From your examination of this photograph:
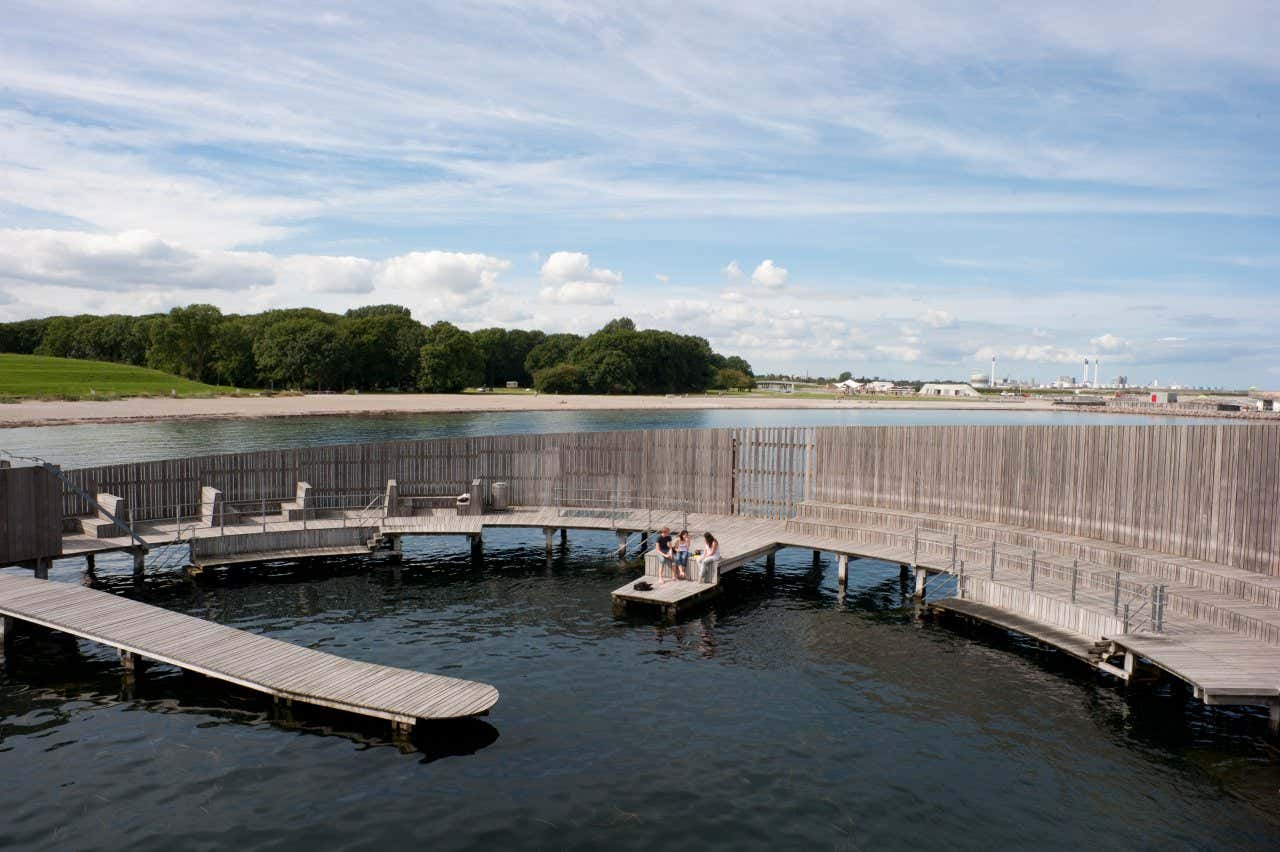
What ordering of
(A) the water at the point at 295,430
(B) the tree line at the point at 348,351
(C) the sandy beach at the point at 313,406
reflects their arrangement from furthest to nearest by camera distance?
1. (B) the tree line at the point at 348,351
2. (C) the sandy beach at the point at 313,406
3. (A) the water at the point at 295,430

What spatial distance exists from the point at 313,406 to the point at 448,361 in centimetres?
3140

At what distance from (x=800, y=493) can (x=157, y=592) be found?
20.4 meters

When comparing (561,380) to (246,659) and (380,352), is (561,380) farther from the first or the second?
(246,659)

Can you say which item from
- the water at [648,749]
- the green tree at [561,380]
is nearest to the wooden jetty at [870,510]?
the water at [648,749]

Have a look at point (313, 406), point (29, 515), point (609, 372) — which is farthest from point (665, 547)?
point (609, 372)

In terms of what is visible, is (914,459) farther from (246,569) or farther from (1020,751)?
(246,569)

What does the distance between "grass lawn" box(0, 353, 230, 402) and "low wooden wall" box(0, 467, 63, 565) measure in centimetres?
8260

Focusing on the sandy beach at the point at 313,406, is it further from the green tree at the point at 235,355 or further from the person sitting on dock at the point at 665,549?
the person sitting on dock at the point at 665,549

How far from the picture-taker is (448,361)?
131 m

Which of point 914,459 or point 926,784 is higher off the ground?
point 914,459

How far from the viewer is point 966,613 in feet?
67.7

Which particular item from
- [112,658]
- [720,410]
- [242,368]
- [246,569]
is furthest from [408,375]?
[112,658]

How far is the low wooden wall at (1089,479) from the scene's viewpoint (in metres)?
18.8

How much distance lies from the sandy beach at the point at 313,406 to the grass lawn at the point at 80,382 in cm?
522
